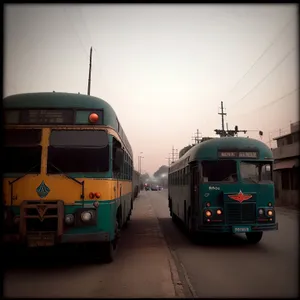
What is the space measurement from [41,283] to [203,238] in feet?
19.3

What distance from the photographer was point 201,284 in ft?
21.3

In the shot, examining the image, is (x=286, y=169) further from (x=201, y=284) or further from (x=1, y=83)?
(x=1, y=83)

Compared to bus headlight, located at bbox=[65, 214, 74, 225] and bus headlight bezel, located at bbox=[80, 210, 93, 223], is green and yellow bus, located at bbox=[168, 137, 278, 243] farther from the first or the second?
bus headlight, located at bbox=[65, 214, 74, 225]

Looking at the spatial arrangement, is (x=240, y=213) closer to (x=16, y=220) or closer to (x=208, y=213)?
(x=208, y=213)

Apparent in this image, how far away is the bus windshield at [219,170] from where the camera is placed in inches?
401

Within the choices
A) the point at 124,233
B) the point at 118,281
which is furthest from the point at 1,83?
the point at 124,233

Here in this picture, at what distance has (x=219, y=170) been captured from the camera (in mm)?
10289

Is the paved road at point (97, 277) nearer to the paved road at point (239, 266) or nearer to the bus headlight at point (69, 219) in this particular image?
the paved road at point (239, 266)

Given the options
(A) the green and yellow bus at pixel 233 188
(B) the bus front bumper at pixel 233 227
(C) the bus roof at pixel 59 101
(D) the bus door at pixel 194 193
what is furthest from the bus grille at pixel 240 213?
(C) the bus roof at pixel 59 101

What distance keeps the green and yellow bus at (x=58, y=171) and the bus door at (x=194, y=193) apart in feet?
11.8

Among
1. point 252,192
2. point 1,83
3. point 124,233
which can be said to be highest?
point 1,83

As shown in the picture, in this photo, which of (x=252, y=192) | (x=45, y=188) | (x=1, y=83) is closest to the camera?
(x=1, y=83)

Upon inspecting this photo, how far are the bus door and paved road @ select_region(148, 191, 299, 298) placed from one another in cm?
86

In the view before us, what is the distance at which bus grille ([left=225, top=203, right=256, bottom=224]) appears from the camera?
9.73 m
